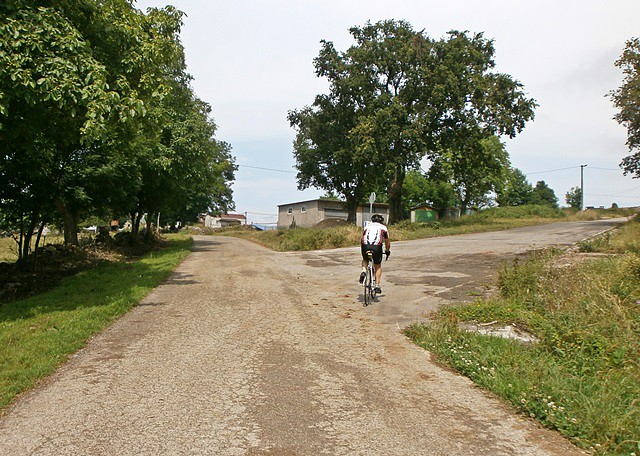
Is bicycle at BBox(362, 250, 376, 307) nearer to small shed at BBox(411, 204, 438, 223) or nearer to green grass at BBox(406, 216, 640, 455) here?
green grass at BBox(406, 216, 640, 455)

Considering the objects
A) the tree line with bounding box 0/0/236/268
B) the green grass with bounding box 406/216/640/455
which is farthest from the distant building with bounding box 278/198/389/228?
the green grass with bounding box 406/216/640/455

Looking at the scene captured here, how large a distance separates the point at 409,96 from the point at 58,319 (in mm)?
30410

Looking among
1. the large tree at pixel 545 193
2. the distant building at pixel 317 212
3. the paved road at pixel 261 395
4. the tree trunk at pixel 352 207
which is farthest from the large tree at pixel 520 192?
the paved road at pixel 261 395

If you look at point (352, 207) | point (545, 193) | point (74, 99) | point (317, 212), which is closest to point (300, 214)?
point (317, 212)

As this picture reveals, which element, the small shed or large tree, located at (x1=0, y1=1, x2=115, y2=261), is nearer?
large tree, located at (x1=0, y1=1, x2=115, y2=261)

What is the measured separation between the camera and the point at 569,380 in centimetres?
471

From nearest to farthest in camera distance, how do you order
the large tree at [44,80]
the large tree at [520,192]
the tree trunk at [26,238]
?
the large tree at [44,80]
the tree trunk at [26,238]
the large tree at [520,192]

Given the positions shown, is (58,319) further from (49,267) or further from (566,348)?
(49,267)

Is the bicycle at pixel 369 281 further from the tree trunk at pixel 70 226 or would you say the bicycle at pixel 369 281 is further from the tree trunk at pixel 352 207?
the tree trunk at pixel 352 207

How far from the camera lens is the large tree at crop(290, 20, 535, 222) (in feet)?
105

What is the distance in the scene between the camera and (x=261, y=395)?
454 centimetres

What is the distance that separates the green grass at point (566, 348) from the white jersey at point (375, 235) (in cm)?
223

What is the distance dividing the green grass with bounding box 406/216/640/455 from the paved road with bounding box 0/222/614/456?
0.79ft

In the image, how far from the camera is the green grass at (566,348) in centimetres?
397
